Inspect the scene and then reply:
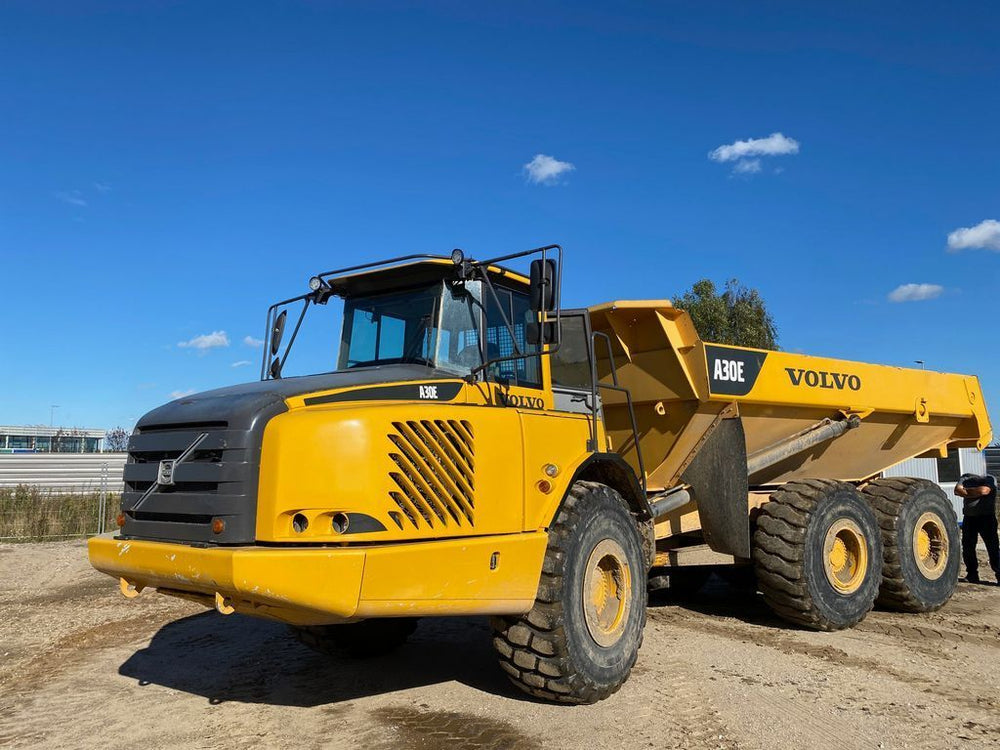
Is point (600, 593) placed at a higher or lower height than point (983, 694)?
higher

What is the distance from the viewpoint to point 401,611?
4129 mm

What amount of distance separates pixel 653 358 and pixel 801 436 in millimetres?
2192

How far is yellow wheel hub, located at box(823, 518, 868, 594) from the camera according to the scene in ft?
24.8

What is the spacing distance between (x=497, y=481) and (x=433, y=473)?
50cm

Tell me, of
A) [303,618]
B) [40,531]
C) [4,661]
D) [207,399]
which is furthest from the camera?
[40,531]

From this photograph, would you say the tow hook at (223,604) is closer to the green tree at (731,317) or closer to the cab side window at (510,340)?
the cab side window at (510,340)

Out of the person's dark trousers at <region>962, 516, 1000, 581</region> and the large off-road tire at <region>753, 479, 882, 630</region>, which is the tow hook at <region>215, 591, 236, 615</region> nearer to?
the large off-road tire at <region>753, 479, 882, 630</region>

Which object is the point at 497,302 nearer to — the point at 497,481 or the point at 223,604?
the point at 497,481

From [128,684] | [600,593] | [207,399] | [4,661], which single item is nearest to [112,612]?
[4,661]

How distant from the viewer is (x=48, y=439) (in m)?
63.8

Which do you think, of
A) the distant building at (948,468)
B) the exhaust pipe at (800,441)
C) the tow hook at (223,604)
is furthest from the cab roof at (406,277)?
the distant building at (948,468)

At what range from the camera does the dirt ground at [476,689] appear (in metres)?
4.58

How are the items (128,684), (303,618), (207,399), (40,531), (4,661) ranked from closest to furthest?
(303,618)
(207,399)
(128,684)
(4,661)
(40,531)

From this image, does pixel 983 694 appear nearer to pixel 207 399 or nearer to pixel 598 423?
pixel 598 423
